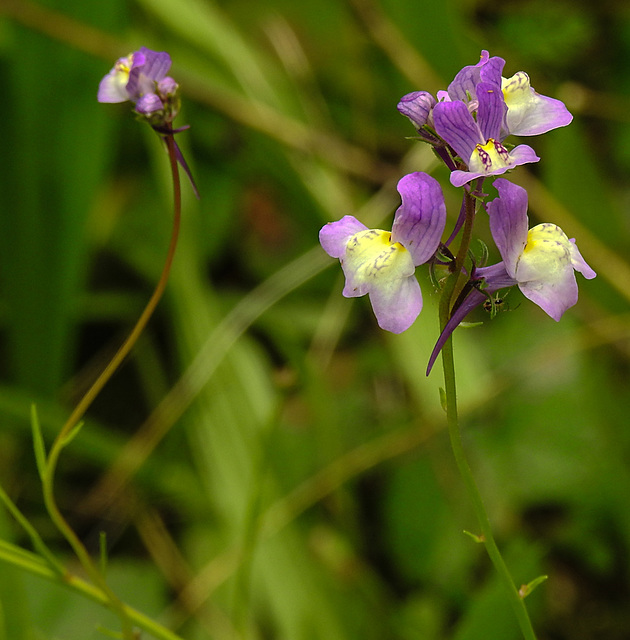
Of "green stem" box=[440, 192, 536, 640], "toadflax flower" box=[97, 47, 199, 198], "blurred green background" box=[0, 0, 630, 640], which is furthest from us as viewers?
"blurred green background" box=[0, 0, 630, 640]

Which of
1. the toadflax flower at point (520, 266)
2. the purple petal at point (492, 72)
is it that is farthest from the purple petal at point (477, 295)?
the purple petal at point (492, 72)

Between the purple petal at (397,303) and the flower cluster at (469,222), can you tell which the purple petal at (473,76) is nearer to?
the flower cluster at (469,222)

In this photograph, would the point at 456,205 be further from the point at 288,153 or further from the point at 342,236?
the point at 342,236

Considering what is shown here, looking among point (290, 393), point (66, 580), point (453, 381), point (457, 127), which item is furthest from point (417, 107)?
point (290, 393)

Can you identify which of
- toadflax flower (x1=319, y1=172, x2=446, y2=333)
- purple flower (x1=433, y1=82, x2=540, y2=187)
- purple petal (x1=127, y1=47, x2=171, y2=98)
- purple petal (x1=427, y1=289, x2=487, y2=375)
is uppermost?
purple petal (x1=127, y1=47, x2=171, y2=98)

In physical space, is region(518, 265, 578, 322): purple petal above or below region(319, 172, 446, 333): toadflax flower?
below

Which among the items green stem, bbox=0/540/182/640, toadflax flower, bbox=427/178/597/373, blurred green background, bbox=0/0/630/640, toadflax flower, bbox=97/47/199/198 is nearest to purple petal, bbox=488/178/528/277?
toadflax flower, bbox=427/178/597/373

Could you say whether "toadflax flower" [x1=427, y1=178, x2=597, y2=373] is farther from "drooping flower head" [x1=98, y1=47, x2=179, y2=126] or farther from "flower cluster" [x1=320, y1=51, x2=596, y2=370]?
"drooping flower head" [x1=98, y1=47, x2=179, y2=126]

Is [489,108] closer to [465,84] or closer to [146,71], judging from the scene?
[465,84]
